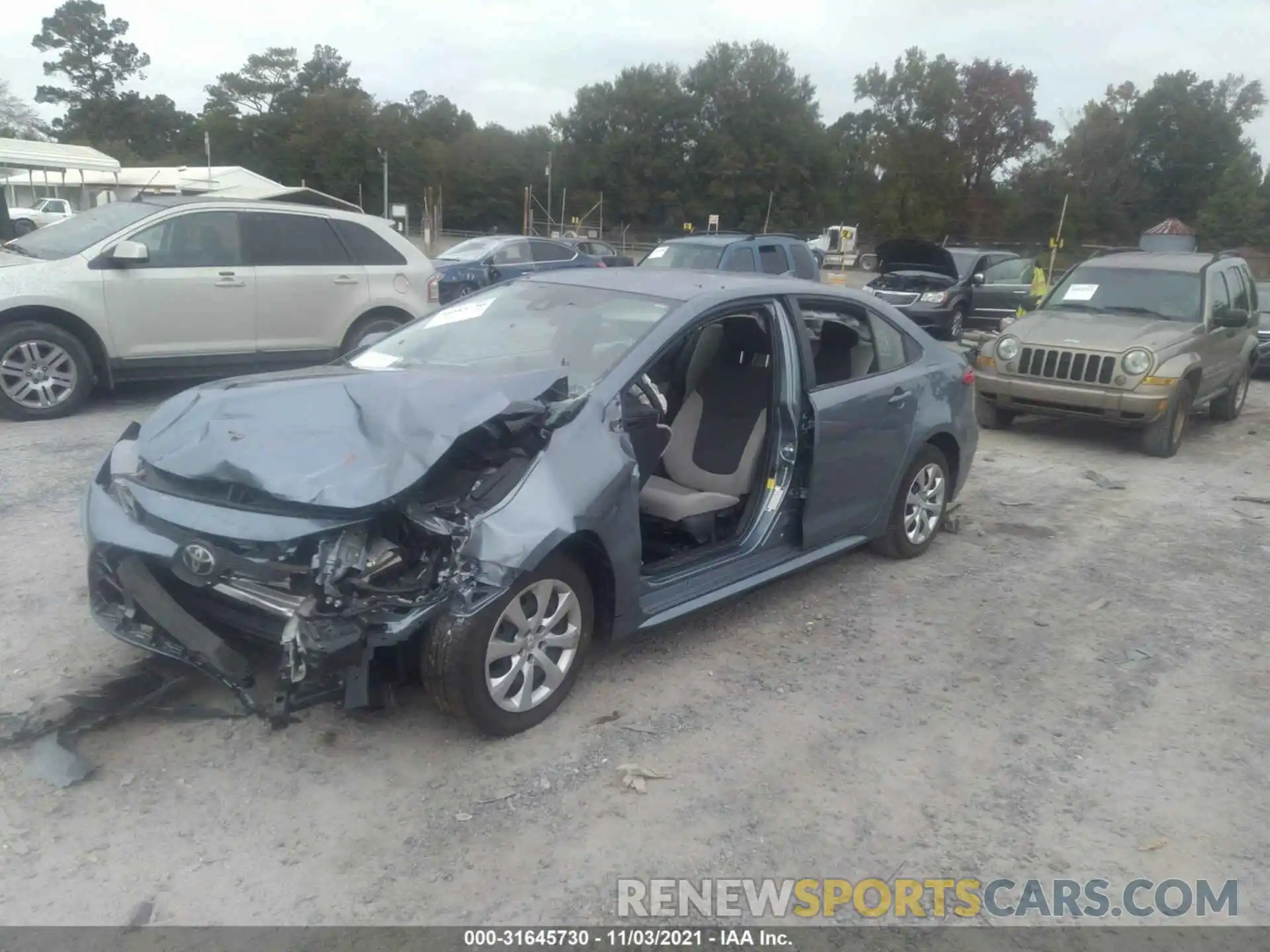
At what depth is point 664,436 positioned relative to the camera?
4488 millimetres

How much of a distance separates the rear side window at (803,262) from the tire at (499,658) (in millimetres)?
11087

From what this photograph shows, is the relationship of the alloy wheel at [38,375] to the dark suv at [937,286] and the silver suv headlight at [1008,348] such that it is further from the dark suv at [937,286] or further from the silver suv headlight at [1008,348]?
the dark suv at [937,286]

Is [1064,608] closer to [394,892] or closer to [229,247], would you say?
[394,892]

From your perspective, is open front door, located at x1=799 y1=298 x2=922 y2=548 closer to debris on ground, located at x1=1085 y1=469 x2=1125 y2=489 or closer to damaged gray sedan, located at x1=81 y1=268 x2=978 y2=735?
damaged gray sedan, located at x1=81 y1=268 x2=978 y2=735

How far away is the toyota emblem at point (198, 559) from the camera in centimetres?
329

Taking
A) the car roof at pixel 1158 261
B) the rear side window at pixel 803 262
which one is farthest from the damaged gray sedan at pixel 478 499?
the rear side window at pixel 803 262

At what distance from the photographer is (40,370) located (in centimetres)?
798

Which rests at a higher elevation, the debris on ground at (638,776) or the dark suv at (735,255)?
the dark suv at (735,255)

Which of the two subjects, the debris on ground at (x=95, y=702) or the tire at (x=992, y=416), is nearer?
the debris on ground at (x=95, y=702)

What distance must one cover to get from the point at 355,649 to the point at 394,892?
734mm

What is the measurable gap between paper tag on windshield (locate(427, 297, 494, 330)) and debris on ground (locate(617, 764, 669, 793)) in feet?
7.72

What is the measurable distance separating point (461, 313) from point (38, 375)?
4903 millimetres

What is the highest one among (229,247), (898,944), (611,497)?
(229,247)

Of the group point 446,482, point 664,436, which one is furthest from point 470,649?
point 664,436
